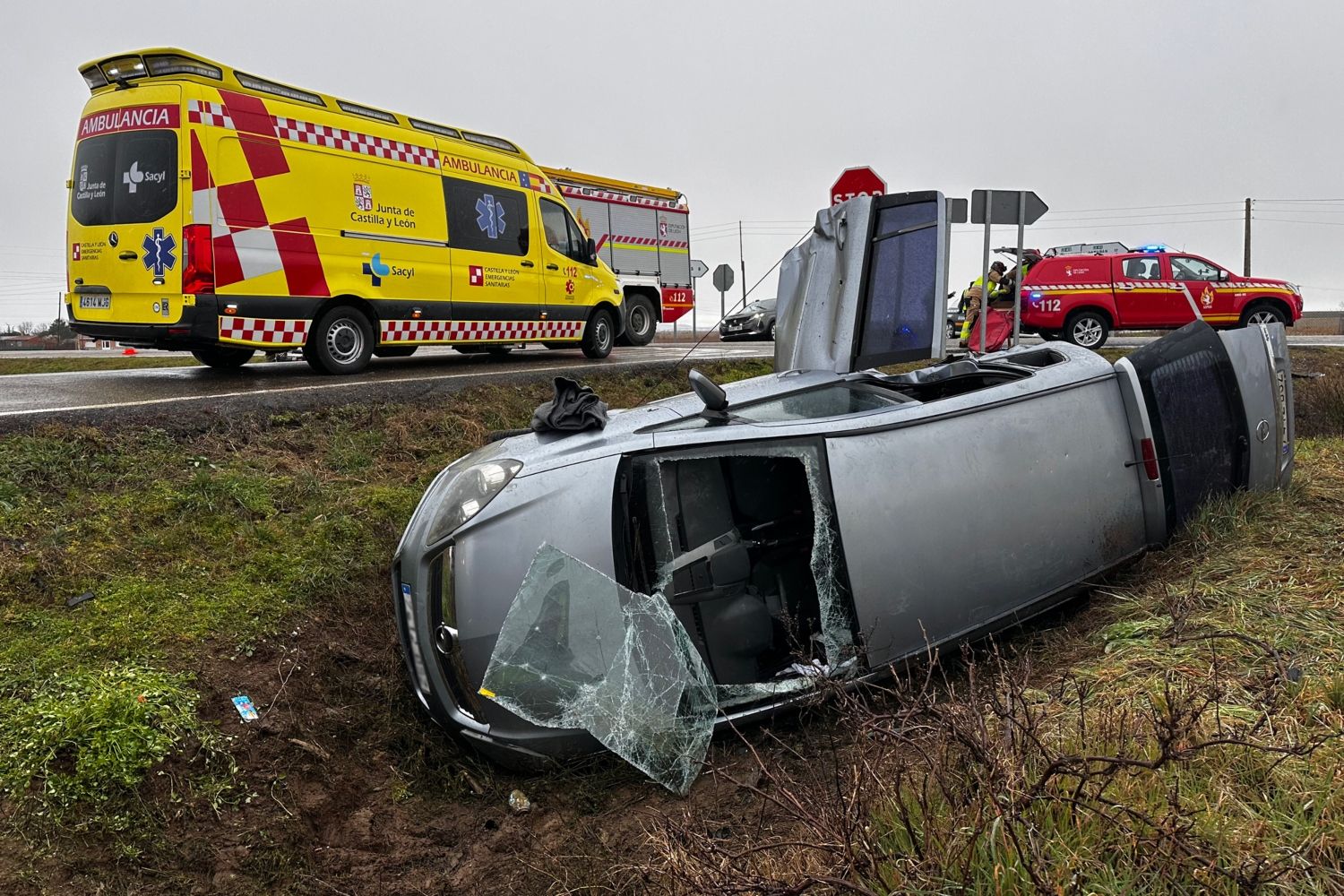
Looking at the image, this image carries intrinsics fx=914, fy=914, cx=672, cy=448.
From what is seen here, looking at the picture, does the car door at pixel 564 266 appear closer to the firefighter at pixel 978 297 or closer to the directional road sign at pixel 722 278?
the firefighter at pixel 978 297

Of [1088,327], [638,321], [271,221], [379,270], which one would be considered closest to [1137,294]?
[1088,327]

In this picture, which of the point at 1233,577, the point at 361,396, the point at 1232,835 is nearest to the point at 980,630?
the point at 1233,577

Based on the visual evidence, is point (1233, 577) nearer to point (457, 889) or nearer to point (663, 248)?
point (457, 889)

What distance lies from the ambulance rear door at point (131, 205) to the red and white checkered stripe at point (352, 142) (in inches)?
35.7

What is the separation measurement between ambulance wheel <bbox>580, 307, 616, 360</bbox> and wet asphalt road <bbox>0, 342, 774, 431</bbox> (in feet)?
1.54

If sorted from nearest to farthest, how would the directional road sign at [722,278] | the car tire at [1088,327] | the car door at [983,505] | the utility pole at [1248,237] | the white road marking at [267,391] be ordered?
the car door at [983,505]
the white road marking at [267,391]
the car tire at [1088,327]
the directional road sign at [722,278]
the utility pole at [1248,237]

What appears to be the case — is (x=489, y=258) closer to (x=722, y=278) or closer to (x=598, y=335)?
(x=598, y=335)

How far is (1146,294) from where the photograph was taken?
1373 cm

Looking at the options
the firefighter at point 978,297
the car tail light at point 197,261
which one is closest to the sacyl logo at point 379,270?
the car tail light at point 197,261

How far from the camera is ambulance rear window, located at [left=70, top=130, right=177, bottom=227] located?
725 centimetres

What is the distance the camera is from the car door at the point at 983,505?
10.8ft

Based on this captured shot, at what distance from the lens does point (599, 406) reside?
356 cm

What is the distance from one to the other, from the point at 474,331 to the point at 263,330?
2373 millimetres

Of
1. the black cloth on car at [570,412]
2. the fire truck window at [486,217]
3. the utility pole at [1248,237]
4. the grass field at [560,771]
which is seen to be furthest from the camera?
the utility pole at [1248,237]
